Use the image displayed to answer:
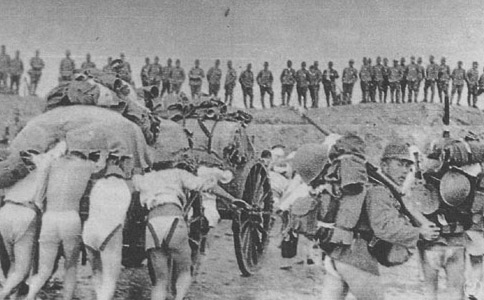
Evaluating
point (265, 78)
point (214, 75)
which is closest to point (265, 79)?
point (265, 78)

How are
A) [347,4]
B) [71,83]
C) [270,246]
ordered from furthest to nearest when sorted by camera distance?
[270,246] → [347,4] → [71,83]

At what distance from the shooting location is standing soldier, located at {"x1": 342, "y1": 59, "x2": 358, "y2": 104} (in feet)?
13.7

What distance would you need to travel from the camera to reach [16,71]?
4422mm

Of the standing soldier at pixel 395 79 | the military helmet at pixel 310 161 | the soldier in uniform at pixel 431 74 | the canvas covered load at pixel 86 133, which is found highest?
the standing soldier at pixel 395 79

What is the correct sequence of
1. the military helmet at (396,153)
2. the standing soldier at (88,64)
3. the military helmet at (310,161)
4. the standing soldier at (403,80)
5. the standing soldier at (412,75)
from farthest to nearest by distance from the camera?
the standing soldier at (403,80) < the standing soldier at (412,75) < the standing soldier at (88,64) < the military helmet at (310,161) < the military helmet at (396,153)

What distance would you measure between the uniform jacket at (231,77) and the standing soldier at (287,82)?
1.02 feet

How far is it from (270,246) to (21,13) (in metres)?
2.29

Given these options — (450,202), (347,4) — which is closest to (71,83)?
(347,4)

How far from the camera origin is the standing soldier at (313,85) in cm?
395

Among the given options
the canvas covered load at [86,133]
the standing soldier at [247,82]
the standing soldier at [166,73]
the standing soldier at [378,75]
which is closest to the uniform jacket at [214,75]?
the standing soldier at [247,82]

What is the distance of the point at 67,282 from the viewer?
10.3 feet

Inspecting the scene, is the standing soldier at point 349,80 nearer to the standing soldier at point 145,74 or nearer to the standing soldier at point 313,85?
the standing soldier at point 313,85

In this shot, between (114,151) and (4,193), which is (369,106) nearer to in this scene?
(114,151)

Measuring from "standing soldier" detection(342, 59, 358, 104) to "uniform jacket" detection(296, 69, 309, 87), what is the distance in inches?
10.2
